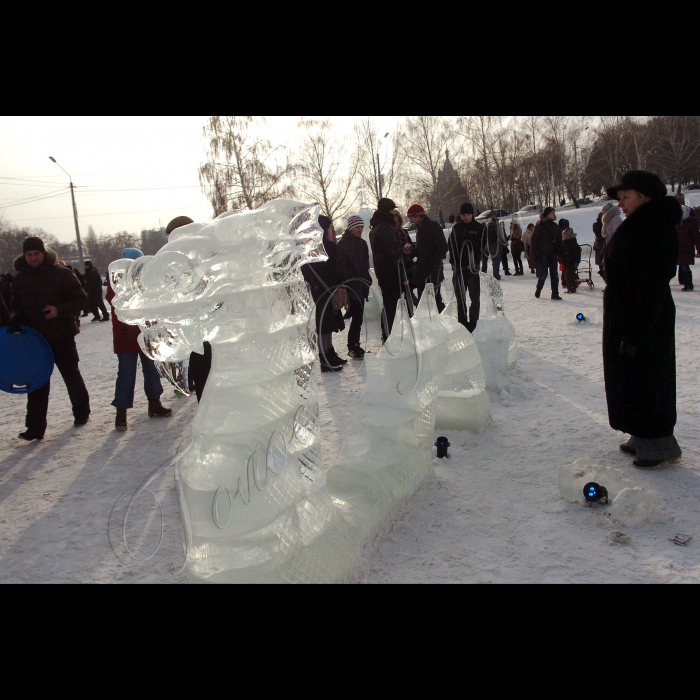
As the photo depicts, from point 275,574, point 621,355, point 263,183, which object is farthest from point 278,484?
point 263,183

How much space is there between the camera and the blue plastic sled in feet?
16.3

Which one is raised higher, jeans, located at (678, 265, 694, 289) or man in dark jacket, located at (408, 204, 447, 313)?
man in dark jacket, located at (408, 204, 447, 313)

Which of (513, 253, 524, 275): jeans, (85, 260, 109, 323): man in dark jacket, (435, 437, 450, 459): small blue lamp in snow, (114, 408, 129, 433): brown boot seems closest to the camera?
(435, 437, 450, 459): small blue lamp in snow

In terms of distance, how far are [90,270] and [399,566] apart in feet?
48.4

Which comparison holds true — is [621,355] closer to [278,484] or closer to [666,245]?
[666,245]

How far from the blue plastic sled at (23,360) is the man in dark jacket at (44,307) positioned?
9 cm

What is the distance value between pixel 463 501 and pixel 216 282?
2.11 metres

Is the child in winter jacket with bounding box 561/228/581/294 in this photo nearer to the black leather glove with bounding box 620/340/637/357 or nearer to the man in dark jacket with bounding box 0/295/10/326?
the black leather glove with bounding box 620/340/637/357

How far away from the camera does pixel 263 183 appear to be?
25.7 metres

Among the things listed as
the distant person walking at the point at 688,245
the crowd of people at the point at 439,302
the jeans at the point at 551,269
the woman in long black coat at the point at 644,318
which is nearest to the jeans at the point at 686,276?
the distant person walking at the point at 688,245

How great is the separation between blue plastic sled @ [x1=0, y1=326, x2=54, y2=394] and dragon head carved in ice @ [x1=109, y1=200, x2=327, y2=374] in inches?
135

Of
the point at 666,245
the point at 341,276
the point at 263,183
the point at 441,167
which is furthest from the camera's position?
the point at 441,167

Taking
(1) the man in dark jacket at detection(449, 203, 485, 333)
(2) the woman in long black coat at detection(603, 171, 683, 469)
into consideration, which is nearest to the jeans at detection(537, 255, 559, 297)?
(1) the man in dark jacket at detection(449, 203, 485, 333)

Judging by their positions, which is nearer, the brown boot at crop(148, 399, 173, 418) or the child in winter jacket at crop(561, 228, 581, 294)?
the brown boot at crop(148, 399, 173, 418)
